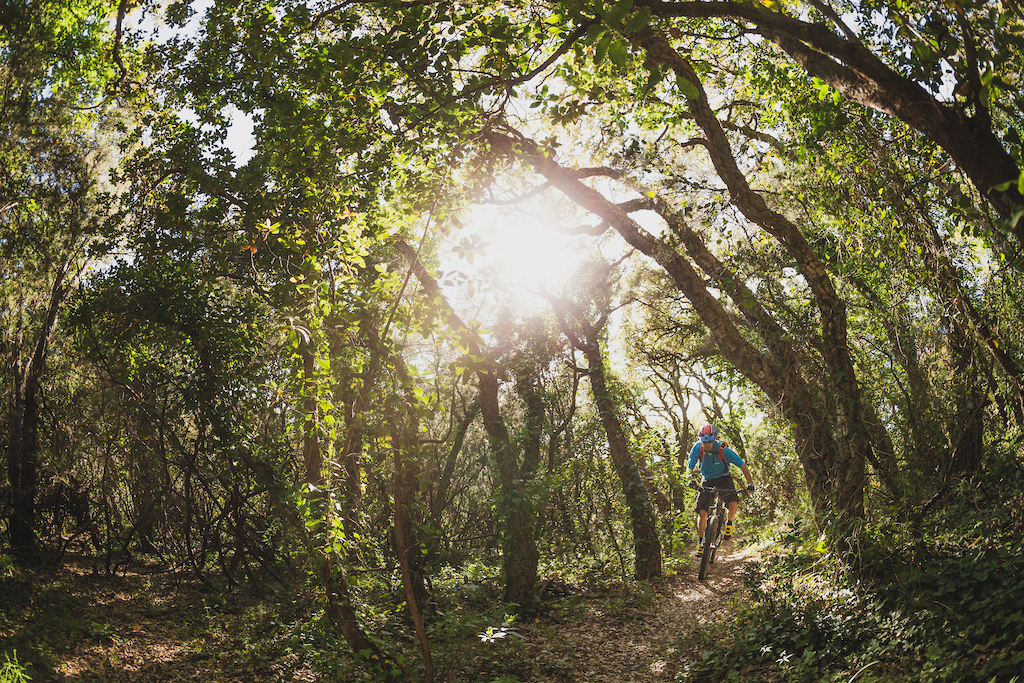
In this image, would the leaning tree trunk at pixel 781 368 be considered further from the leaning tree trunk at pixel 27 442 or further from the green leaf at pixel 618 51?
the leaning tree trunk at pixel 27 442

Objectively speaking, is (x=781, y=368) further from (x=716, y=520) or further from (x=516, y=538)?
(x=516, y=538)

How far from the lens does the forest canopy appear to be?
398 centimetres

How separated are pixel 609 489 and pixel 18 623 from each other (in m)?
8.71

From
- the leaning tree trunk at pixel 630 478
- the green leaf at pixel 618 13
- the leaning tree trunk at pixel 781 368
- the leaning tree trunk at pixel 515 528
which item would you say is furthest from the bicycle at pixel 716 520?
the green leaf at pixel 618 13

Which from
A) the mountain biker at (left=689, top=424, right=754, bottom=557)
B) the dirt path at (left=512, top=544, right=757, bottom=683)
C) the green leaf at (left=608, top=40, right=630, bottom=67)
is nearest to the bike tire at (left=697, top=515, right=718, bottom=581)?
the mountain biker at (left=689, top=424, right=754, bottom=557)

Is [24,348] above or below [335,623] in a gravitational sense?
above

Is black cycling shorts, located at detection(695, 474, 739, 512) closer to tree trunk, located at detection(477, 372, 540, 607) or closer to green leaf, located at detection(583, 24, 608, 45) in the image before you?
tree trunk, located at detection(477, 372, 540, 607)

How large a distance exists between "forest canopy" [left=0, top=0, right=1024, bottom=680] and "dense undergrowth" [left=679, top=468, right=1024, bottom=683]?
10 cm

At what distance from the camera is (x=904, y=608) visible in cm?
403

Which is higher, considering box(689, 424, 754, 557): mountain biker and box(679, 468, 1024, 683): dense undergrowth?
box(689, 424, 754, 557): mountain biker

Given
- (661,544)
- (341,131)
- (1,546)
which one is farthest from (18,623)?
(661,544)

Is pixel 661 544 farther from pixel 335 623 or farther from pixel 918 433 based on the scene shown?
pixel 335 623

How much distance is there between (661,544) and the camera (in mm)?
9805

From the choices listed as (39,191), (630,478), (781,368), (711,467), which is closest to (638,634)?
(711,467)
